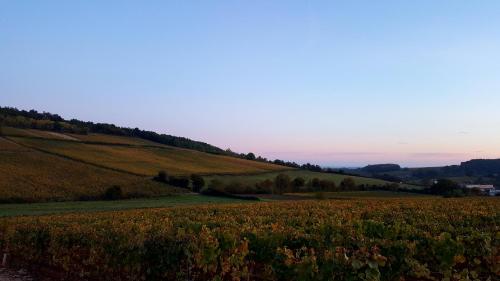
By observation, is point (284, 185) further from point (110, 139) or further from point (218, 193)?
point (110, 139)

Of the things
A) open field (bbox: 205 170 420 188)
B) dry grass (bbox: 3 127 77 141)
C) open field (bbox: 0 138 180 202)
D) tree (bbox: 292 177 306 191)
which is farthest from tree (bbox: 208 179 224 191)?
dry grass (bbox: 3 127 77 141)

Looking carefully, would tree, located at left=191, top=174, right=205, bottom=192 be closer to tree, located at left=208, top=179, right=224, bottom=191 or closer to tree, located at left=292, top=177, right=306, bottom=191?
tree, located at left=208, top=179, right=224, bottom=191

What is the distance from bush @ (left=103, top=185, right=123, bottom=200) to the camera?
60794 millimetres

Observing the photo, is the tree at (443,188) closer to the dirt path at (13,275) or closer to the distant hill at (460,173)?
the distant hill at (460,173)

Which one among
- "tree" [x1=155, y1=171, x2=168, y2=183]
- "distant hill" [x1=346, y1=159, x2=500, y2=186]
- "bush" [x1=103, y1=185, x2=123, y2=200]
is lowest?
"bush" [x1=103, y1=185, x2=123, y2=200]

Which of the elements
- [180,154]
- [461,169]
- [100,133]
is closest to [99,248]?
[180,154]

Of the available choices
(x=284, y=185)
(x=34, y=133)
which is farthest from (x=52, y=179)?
(x=284, y=185)

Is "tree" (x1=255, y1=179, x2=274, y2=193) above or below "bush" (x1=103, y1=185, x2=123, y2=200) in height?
above

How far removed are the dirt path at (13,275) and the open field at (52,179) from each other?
39759 millimetres

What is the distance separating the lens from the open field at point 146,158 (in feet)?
263

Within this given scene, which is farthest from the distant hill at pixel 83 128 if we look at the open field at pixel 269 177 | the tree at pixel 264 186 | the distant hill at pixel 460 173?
the tree at pixel 264 186

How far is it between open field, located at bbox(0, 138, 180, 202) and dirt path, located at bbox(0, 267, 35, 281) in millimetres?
39759

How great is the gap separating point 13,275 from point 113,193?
4729 centimetres

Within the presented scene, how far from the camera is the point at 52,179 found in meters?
62.8
